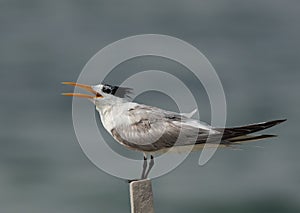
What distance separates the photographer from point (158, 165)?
31.7ft

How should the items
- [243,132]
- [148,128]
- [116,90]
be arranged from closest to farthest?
1. [243,132]
2. [148,128]
3. [116,90]

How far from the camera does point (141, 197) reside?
8.72m

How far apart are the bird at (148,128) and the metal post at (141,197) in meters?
0.77

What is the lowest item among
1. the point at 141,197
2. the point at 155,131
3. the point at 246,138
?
the point at 141,197

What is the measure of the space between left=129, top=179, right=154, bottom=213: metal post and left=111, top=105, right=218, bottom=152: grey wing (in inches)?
37.9

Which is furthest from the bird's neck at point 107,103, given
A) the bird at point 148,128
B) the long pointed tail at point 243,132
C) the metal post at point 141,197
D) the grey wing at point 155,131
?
the metal post at point 141,197

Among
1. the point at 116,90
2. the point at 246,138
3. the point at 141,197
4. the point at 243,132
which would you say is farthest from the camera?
the point at 116,90

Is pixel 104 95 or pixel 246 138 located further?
pixel 104 95

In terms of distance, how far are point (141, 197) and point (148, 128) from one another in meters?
1.27

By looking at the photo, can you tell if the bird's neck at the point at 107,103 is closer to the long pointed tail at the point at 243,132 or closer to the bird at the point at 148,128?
the bird at the point at 148,128

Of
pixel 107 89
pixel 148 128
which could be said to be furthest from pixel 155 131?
pixel 107 89

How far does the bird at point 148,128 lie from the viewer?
966cm

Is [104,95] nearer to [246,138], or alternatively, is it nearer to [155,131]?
[155,131]

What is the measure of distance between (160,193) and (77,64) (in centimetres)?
939
